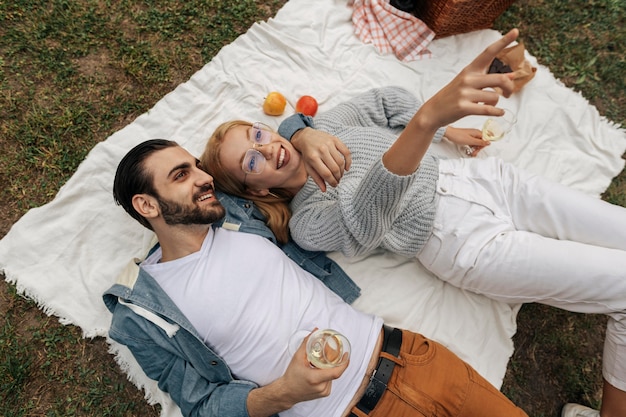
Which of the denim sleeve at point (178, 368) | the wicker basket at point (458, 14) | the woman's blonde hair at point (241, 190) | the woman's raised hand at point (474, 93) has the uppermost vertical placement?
the woman's raised hand at point (474, 93)

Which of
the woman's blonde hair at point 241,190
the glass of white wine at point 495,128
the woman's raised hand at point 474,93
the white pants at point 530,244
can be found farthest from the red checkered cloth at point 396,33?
the woman's raised hand at point 474,93

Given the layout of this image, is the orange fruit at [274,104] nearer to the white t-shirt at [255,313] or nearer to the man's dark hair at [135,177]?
the man's dark hair at [135,177]

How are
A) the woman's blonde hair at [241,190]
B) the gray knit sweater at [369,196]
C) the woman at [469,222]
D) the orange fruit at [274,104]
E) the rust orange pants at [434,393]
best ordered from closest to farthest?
the gray knit sweater at [369,196]
the rust orange pants at [434,393]
the woman at [469,222]
the woman's blonde hair at [241,190]
the orange fruit at [274,104]

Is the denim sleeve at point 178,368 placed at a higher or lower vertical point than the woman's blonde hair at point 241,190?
lower

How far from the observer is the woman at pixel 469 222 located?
241 cm

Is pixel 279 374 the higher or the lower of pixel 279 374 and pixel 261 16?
the lower

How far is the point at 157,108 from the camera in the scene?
3281 mm

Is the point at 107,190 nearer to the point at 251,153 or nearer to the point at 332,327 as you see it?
the point at 251,153

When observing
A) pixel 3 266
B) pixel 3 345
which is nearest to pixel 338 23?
pixel 3 266

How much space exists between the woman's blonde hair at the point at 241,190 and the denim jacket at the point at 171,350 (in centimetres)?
74

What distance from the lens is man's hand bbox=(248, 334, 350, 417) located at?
1881mm

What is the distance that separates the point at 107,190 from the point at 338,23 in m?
2.33

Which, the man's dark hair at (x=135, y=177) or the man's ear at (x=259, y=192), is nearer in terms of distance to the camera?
the man's dark hair at (x=135, y=177)

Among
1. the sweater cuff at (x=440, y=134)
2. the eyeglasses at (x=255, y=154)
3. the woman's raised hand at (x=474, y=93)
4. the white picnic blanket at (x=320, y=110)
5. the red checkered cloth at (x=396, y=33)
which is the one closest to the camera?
the woman's raised hand at (x=474, y=93)
